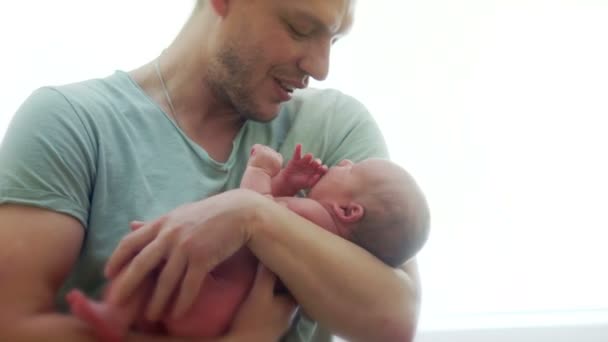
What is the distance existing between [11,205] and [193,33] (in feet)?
1.58

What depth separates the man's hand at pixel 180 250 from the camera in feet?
2.41

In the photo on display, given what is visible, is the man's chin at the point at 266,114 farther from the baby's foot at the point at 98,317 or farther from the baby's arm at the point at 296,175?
the baby's foot at the point at 98,317

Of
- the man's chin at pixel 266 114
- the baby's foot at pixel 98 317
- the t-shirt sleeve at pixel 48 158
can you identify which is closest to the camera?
the baby's foot at pixel 98 317

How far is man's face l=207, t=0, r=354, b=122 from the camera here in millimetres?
1000

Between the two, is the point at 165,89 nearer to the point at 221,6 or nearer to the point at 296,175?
the point at 221,6

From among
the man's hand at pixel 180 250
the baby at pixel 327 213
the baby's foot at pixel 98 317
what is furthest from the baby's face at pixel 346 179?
the baby's foot at pixel 98 317

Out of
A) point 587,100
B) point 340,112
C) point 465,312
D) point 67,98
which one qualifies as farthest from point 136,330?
point 587,100

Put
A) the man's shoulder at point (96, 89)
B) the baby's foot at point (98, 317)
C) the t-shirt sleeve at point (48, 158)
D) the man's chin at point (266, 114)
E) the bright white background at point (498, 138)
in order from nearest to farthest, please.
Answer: the baby's foot at point (98, 317) < the t-shirt sleeve at point (48, 158) < the man's shoulder at point (96, 89) < the man's chin at point (266, 114) < the bright white background at point (498, 138)

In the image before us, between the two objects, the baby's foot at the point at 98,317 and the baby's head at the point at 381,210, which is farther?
the baby's head at the point at 381,210

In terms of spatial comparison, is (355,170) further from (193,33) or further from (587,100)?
(587,100)

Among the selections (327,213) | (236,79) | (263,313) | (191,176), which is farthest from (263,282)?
(236,79)

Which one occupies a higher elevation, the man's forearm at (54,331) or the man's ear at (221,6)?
the man's ear at (221,6)

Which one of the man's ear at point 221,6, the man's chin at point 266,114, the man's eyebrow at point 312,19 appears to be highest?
the man's eyebrow at point 312,19

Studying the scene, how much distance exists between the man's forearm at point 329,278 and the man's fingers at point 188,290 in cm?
9
